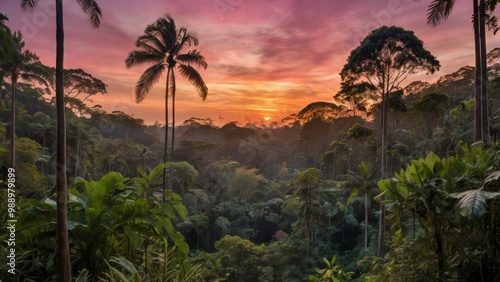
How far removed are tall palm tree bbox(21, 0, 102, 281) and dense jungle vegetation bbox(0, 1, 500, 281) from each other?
0.10m

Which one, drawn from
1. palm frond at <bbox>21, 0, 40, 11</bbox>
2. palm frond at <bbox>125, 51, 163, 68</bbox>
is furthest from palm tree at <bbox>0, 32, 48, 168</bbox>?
palm frond at <bbox>21, 0, 40, 11</bbox>

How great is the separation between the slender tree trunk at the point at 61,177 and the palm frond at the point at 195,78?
34.1 ft

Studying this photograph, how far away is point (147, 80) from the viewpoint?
14.2m

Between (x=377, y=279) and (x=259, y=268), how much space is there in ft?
39.0

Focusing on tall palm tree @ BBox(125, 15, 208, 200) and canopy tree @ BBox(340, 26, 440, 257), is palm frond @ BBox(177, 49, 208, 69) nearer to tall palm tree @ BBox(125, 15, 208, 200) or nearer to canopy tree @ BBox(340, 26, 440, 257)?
tall palm tree @ BBox(125, 15, 208, 200)

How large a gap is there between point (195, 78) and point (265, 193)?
1953 centimetres

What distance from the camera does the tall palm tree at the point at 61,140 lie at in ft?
12.3

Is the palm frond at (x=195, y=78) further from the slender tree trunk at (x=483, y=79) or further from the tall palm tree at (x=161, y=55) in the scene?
the slender tree trunk at (x=483, y=79)

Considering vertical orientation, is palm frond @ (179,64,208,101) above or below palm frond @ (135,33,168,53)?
below

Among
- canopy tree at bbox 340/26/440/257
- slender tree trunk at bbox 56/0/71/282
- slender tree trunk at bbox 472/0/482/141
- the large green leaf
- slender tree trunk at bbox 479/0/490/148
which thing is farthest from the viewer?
canopy tree at bbox 340/26/440/257

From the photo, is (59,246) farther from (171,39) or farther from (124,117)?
(124,117)

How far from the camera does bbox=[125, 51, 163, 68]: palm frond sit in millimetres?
14080

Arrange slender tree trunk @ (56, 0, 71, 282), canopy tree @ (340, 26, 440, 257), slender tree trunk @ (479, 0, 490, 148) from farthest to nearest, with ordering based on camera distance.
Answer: canopy tree @ (340, 26, 440, 257) < slender tree trunk @ (479, 0, 490, 148) < slender tree trunk @ (56, 0, 71, 282)

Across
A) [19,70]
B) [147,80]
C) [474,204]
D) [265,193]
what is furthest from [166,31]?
[265,193]
